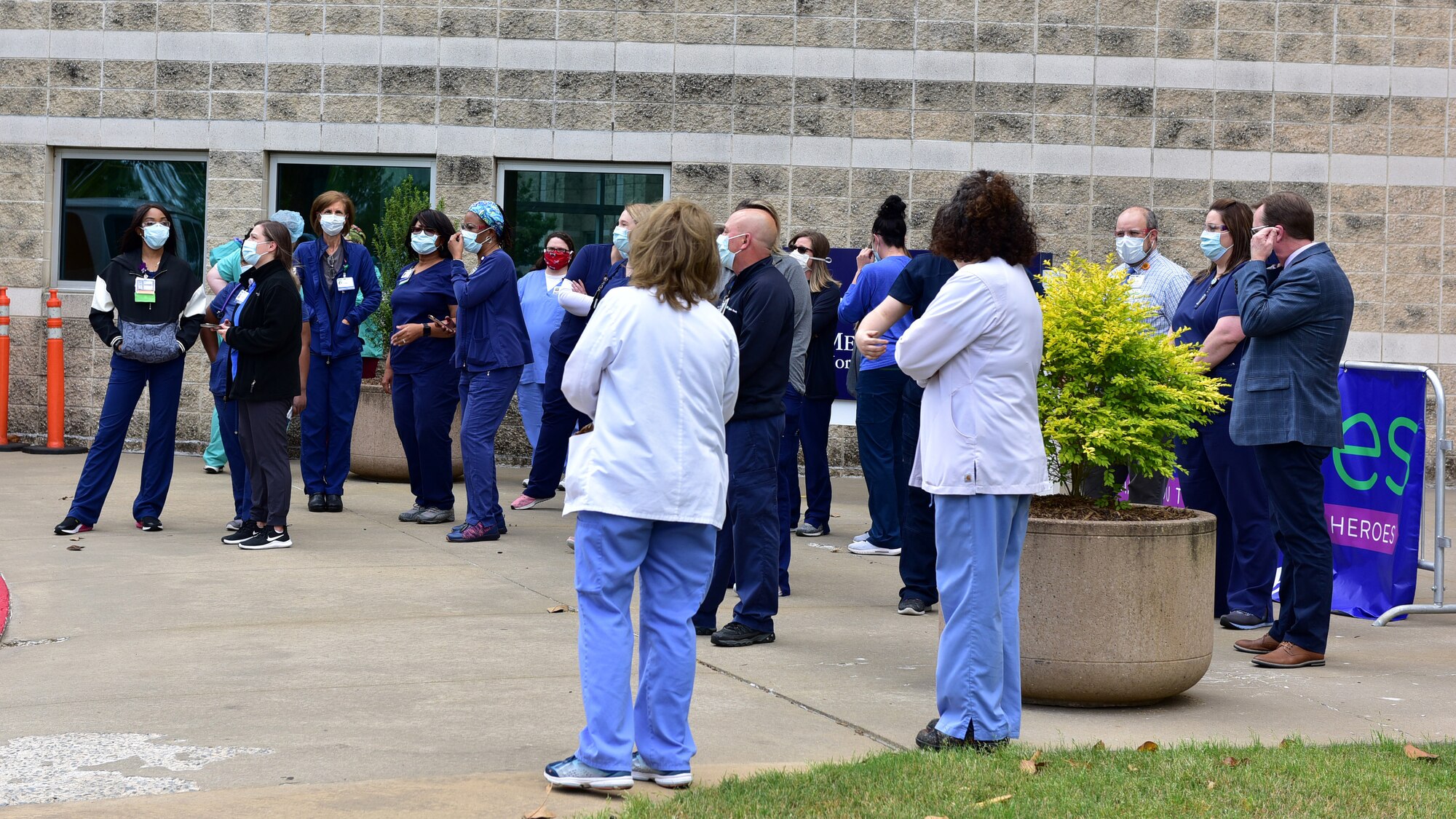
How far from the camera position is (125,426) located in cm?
926

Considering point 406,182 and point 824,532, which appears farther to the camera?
point 406,182

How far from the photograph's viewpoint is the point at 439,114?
13391 mm

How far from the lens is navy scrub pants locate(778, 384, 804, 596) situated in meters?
7.82

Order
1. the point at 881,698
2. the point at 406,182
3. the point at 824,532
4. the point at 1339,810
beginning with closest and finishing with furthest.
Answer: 1. the point at 1339,810
2. the point at 881,698
3. the point at 824,532
4. the point at 406,182

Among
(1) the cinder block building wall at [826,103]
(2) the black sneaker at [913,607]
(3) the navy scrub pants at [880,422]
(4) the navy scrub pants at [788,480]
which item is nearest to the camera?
(2) the black sneaker at [913,607]

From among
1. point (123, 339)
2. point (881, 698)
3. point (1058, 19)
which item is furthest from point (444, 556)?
point (1058, 19)

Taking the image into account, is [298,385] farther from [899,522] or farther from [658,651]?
[658,651]

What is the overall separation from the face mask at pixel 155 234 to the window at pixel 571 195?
4670 mm

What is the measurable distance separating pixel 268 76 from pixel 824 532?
7036 millimetres

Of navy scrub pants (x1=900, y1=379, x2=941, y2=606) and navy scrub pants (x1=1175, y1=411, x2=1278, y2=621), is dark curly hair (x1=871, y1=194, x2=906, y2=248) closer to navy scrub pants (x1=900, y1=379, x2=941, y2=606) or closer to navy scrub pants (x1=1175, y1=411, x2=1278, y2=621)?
navy scrub pants (x1=900, y1=379, x2=941, y2=606)

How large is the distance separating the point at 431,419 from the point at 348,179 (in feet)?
16.0

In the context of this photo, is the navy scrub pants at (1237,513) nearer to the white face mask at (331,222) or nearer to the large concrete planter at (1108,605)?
the large concrete planter at (1108,605)

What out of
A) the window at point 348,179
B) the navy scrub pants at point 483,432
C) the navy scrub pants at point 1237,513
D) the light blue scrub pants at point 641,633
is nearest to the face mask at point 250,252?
the navy scrub pants at point 483,432

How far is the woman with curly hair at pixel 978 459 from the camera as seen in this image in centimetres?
484
